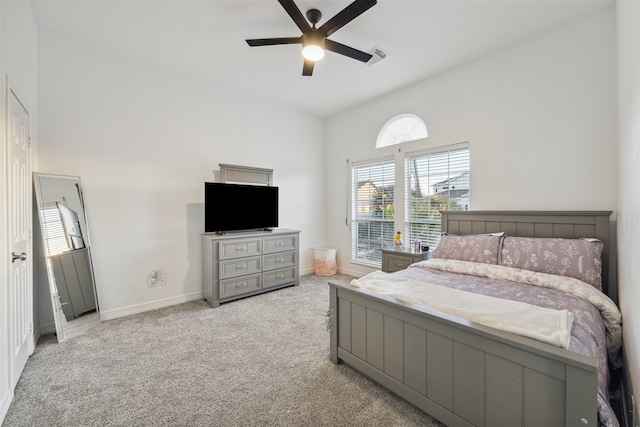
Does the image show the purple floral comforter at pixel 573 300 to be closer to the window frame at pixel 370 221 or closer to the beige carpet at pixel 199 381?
the beige carpet at pixel 199 381

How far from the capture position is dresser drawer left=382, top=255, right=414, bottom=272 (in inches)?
140

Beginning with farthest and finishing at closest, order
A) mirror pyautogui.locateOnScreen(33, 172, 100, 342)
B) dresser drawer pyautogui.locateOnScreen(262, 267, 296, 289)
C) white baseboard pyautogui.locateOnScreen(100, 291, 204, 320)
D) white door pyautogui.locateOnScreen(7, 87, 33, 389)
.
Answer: dresser drawer pyautogui.locateOnScreen(262, 267, 296, 289)
white baseboard pyautogui.locateOnScreen(100, 291, 204, 320)
mirror pyautogui.locateOnScreen(33, 172, 100, 342)
white door pyautogui.locateOnScreen(7, 87, 33, 389)

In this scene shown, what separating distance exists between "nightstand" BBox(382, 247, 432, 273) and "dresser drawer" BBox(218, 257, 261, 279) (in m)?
1.84

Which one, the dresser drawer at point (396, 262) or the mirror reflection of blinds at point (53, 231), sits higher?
the mirror reflection of blinds at point (53, 231)

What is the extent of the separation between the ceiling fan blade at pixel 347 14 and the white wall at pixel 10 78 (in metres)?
2.22

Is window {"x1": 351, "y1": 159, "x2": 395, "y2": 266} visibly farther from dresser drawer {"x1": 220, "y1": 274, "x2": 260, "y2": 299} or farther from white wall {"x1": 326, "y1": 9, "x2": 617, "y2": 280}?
dresser drawer {"x1": 220, "y1": 274, "x2": 260, "y2": 299}

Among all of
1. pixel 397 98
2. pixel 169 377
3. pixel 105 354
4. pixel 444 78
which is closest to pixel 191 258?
pixel 105 354

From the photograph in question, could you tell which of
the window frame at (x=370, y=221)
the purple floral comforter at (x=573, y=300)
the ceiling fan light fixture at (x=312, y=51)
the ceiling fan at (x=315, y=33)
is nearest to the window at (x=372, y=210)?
the window frame at (x=370, y=221)

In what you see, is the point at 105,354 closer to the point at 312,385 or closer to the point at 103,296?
the point at 103,296

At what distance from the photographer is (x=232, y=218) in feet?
12.3

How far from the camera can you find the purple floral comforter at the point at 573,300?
1315mm

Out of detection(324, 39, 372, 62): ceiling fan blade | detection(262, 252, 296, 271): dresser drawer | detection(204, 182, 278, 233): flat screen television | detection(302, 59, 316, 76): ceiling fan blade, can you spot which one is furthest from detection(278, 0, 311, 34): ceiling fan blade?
detection(262, 252, 296, 271): dresser drawer

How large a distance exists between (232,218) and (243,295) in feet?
3.58

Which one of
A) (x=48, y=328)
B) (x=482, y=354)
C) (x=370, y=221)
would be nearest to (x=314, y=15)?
(x=482, y=354)
